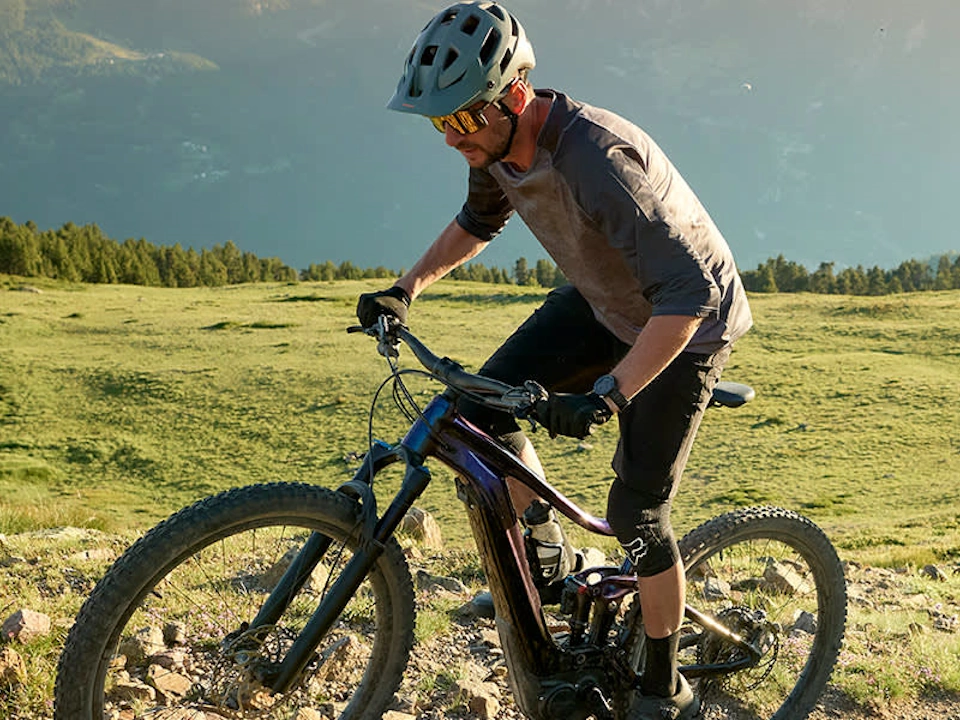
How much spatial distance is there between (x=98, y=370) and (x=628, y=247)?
3144 cm

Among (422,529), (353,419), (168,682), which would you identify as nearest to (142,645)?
(168,682)

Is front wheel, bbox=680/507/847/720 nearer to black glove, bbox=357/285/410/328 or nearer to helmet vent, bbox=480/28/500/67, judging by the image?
black glove, bbox=357/285/410/328

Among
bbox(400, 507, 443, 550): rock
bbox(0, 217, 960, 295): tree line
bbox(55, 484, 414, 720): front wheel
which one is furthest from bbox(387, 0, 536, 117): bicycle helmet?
bbox(0, 217, 960, 295): tree line

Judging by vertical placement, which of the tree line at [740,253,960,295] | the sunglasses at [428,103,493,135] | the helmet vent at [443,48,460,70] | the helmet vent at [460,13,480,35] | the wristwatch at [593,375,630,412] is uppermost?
the tree line at [740,253,960,295]

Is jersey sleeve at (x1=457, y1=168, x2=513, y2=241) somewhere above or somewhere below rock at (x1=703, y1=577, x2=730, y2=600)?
above

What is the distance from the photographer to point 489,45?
3062 millimetres

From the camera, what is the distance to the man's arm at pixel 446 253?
3875mm

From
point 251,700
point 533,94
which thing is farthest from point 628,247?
point 251,700

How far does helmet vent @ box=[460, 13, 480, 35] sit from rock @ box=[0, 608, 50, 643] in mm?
3364

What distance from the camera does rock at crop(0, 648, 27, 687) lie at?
3.58 m

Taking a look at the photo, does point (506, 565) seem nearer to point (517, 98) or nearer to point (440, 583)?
point (517, 98)

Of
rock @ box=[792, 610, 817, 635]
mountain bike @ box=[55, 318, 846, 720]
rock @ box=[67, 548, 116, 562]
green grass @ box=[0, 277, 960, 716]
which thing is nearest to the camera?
mountain bike @ box=[55, 318, 846, 720]

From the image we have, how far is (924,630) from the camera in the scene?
552cm

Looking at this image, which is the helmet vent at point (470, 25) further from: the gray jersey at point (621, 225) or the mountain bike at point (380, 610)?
the mountain bike at point (380, 610)
